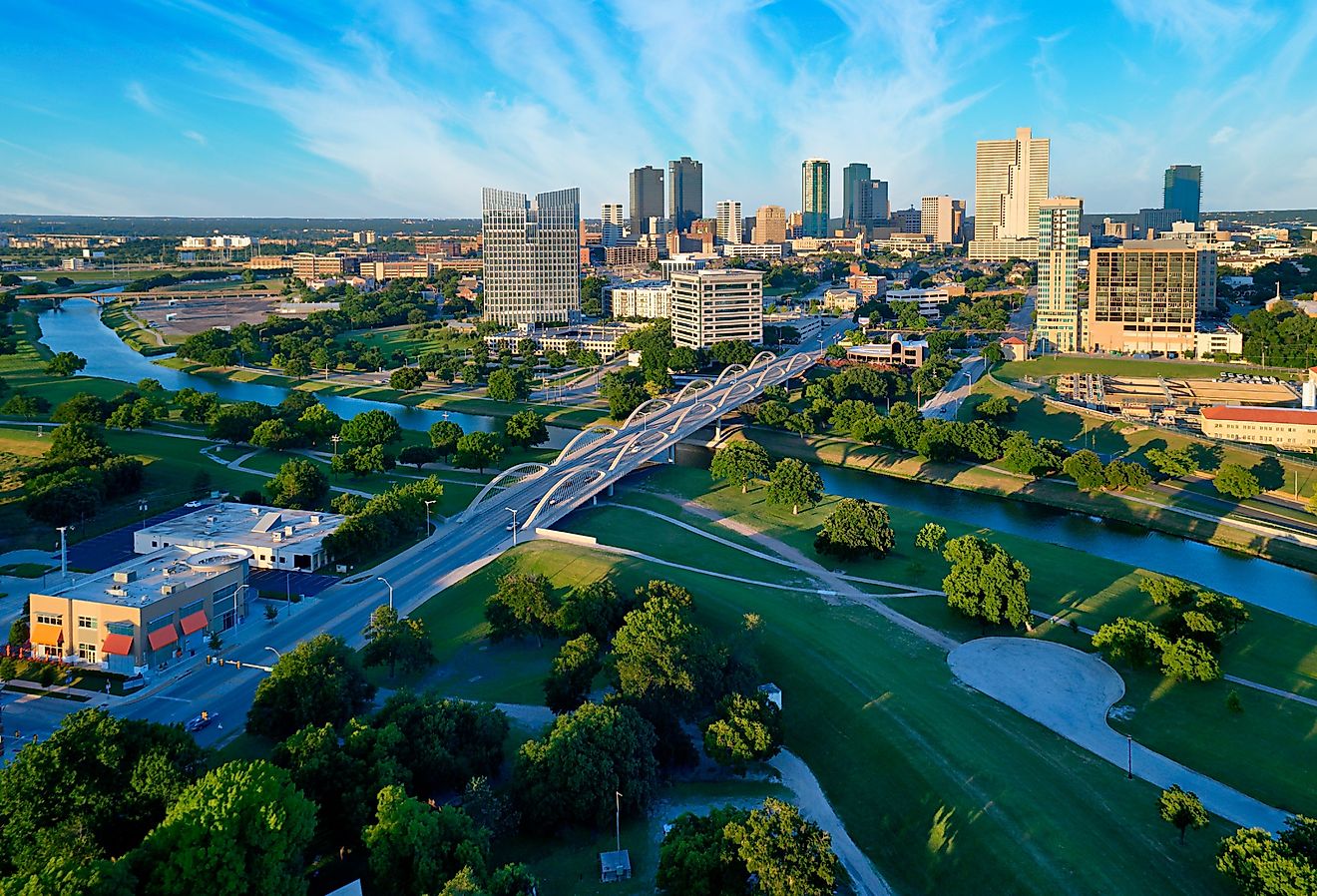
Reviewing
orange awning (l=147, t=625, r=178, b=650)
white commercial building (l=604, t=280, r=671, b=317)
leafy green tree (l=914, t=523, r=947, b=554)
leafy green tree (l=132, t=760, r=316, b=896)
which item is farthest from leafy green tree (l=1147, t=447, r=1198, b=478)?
white commercial building (l=604, t=280, r=671, b=317)

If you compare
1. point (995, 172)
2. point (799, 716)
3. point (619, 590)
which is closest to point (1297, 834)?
point (799, 716)

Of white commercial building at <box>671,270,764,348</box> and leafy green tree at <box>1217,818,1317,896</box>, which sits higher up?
white commercial building at <box>671,270,764,348</box>

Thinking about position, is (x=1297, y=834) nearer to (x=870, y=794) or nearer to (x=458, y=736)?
(x=870, y=794)

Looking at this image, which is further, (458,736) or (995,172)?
(995,172)

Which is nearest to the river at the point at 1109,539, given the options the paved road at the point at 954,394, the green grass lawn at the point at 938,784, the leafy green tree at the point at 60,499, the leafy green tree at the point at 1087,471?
the leafy green tree at the point at 1087,471

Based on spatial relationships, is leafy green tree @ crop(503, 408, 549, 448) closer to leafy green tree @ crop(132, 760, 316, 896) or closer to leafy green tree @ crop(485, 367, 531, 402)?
leafy green tree @ crop(485, 367, 531, 402)
